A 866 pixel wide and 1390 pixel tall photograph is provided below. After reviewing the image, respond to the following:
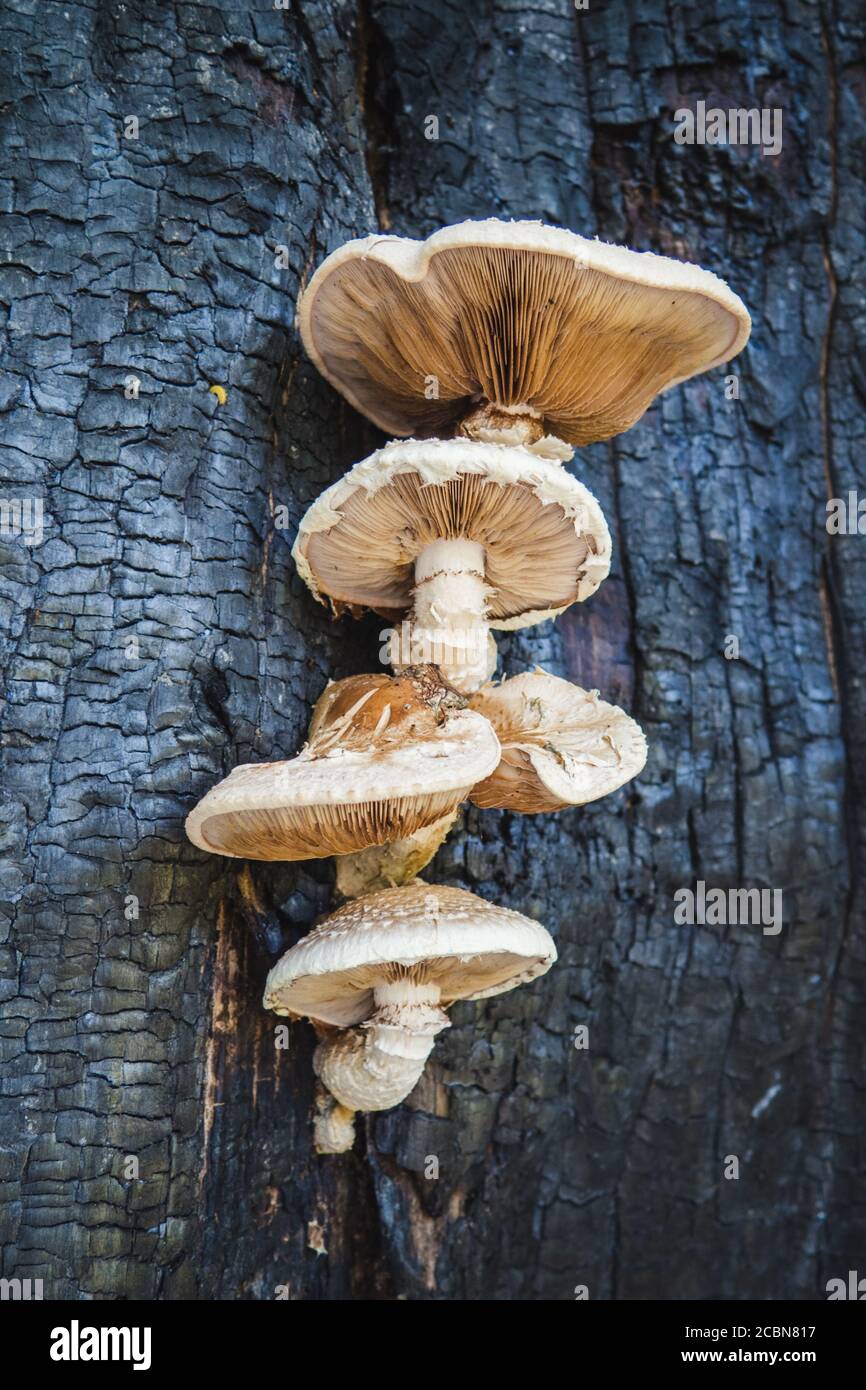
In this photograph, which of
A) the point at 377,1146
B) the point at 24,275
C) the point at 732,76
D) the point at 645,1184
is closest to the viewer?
the point at 24,275

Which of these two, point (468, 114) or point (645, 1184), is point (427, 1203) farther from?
point (468, 114)

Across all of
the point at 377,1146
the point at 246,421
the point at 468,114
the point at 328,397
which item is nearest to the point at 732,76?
the point at 468,114

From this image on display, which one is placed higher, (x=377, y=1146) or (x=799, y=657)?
(x=799, y=657)

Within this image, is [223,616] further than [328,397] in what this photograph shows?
No

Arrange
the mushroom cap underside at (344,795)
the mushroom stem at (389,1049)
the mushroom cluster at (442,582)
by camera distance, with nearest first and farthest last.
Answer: the mushroom cap underside at (344,795) < the mushroom cluster at (442,582) < the mushroom stem at (389,1049)

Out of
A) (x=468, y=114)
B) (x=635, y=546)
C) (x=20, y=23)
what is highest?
(x=468, y=114)

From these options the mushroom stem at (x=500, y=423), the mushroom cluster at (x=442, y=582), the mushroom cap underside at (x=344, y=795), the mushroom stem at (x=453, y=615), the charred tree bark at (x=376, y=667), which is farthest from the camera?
the mushroom stem at (x=500, y=423)

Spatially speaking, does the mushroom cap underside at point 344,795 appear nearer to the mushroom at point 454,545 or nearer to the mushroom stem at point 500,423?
the mushroom at point 454,545

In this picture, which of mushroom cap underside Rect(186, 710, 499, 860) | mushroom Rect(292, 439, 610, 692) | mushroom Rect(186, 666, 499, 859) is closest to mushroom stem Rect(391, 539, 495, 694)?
mushroom Rect(292, 439, 610, 692)

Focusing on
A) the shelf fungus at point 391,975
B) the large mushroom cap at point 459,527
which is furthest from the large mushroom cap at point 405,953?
the large mushroom cap at point 459,527
